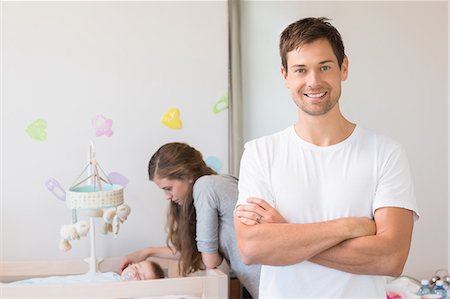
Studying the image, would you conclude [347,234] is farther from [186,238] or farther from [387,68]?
[387,68]

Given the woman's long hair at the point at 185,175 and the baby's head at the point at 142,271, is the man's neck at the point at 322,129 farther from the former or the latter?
the baby's head at the point at 142,271

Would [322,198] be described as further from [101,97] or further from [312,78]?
[101,97]

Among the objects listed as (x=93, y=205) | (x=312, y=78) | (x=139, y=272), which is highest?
(x=312, y=78)

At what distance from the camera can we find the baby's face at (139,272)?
2.44 m

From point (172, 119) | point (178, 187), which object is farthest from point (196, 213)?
point (172, 119)

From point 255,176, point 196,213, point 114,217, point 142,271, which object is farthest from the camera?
point 114,217

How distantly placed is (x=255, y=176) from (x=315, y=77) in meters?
0.29

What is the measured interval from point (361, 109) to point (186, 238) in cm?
131

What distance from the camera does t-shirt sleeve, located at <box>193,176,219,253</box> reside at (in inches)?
81.1

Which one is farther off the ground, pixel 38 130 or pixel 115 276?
pixel 38 130

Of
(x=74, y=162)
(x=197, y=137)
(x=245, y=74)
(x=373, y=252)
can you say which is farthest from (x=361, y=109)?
(x=373, y=252)

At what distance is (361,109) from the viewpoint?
3.05 meters

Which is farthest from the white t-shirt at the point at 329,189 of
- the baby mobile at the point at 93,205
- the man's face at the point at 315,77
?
the baby mobile at the point at 93,205

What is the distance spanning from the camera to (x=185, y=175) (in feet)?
7.45
